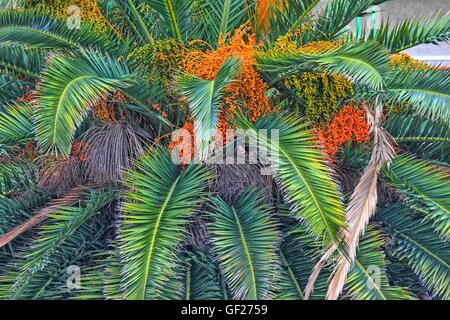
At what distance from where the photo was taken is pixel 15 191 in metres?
5.38

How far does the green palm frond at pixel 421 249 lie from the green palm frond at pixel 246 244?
1.02 m

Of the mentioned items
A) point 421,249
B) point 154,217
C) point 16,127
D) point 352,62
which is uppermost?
point 352,62

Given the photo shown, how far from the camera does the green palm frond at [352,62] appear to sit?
4418 mm

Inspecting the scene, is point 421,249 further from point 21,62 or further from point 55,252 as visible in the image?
point 21,62

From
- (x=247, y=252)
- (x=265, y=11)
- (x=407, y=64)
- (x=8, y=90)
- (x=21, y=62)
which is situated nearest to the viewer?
(x=247, y=252)

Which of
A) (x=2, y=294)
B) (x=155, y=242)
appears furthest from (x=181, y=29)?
(x=2, y=294)

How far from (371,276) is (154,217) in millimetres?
1605

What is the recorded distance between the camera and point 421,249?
5.10 m

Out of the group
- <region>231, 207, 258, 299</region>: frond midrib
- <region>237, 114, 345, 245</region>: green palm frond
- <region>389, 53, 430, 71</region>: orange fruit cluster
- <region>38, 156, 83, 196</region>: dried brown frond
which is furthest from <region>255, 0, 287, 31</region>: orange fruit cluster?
<region>38, 156, 83, 196</region>: dried brown frond

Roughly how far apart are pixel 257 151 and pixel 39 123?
1.56 metres

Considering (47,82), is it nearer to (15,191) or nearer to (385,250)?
(15,191)

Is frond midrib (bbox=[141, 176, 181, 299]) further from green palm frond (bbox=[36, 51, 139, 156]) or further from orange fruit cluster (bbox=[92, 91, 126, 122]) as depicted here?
orange fruit cluster (bbox=[92, 91, 126, 122])

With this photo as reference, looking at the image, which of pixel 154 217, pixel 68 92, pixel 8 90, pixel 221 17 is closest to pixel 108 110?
pixel 68 92

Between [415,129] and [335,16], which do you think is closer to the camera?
[415,129]
